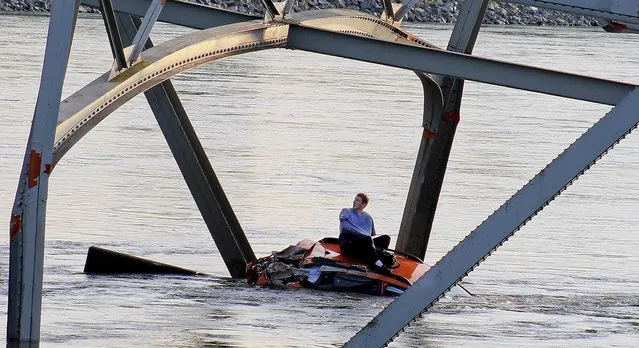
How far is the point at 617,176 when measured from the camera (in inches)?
1588

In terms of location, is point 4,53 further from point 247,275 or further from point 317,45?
point 317,45

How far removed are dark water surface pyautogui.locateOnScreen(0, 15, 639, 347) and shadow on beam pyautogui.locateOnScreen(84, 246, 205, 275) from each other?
34 cm

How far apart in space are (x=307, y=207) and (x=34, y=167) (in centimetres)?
2039

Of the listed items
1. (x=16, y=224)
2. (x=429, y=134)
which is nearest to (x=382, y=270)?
(x=429, y=134)

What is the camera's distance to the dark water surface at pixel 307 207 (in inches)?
786

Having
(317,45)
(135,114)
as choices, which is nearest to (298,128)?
(135,114)

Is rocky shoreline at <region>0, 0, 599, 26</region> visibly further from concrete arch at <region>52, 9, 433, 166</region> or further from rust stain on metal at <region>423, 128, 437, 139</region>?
concrete arch at <region>52, 9, 433, 166</region>

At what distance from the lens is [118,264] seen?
76.9 ft

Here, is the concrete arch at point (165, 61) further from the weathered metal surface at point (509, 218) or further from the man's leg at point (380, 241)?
the man's leg at point (380, 241)

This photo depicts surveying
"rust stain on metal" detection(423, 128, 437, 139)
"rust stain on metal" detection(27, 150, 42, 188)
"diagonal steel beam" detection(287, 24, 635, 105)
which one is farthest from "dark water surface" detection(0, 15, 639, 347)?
"rust stain on metal" detection(27, 150, 42, 188)

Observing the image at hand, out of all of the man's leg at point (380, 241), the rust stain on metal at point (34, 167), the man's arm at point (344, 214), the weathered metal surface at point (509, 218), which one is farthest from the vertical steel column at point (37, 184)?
the man's leg at point (380, 241)

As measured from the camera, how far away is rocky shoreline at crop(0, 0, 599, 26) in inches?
4043

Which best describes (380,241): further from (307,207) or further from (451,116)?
(307,207)

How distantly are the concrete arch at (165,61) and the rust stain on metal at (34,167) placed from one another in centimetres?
15
